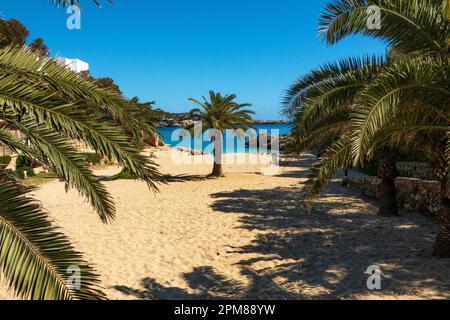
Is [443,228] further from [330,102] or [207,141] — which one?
[207,141]

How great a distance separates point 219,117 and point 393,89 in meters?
15.7

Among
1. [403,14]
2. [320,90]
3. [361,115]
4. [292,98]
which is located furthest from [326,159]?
[292,98]

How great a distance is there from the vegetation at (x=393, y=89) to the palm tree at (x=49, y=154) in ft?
10.3

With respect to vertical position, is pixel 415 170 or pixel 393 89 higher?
pixel 393 89

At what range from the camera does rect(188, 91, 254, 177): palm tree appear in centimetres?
2056

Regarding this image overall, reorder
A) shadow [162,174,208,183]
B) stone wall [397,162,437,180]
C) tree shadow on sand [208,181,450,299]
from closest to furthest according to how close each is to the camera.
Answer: tree shadow on sand [208,181,450,299]
stone wall [397,162,437,180]
shadow [162,174,208,183]

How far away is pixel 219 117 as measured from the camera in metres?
20.9

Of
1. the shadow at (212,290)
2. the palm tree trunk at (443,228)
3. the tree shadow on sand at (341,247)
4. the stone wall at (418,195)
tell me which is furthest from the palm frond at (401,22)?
the stone wall at (418,195)

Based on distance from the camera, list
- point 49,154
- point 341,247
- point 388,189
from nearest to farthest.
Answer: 1. point 49,154
2. point 341,247
3. point 388,189

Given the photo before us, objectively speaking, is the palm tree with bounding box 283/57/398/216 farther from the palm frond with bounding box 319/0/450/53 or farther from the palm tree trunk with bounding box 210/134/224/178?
the palm tree trunk with bounding box 210/134/224/178

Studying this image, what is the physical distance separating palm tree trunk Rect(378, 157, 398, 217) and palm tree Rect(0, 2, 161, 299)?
27.9 ft

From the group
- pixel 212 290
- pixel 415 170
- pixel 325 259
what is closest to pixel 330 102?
pixel 325 259

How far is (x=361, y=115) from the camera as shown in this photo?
5.24 metres

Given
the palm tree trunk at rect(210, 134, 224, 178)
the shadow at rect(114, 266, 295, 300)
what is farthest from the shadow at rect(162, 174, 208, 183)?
the shadow at rect(114, 266, 295, 300)
